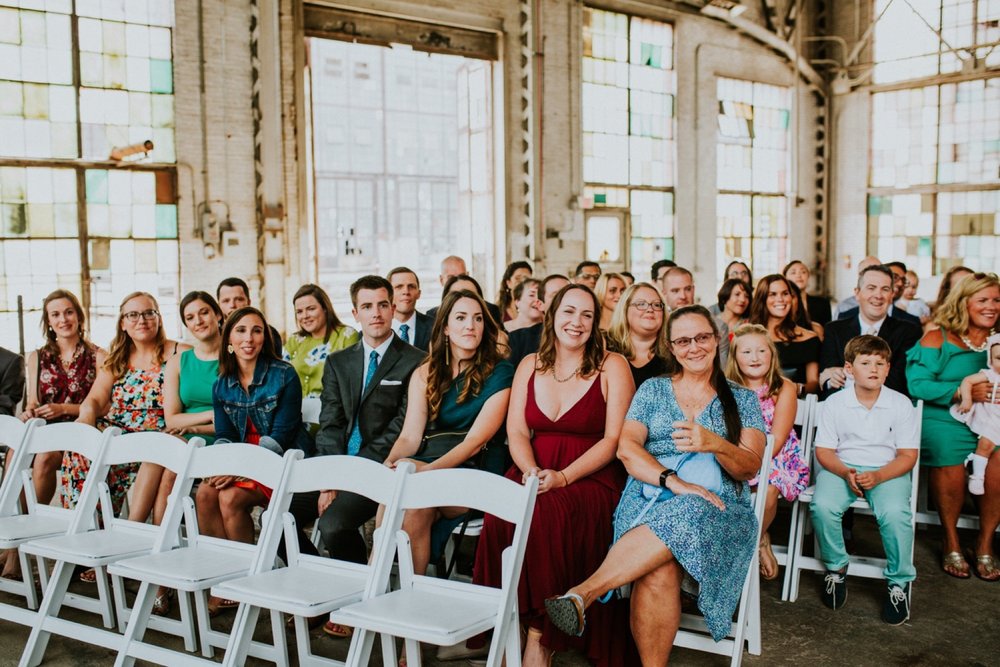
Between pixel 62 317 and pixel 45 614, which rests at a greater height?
pixel 62 317

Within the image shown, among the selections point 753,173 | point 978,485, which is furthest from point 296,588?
point 753,173

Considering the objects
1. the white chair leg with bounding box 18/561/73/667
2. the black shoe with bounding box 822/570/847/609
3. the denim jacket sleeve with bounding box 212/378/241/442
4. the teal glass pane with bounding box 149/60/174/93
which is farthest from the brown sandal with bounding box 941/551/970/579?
the teal glass pane with bounding box 149/60/174/93

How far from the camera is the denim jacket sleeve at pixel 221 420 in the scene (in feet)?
14.3

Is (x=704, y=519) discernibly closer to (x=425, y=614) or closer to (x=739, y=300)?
(x=425, y=614)

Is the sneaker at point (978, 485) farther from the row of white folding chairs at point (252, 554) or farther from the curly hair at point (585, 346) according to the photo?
the row of white folding chairs at point (252, 554)

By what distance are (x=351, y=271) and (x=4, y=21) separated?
1930 centimetres

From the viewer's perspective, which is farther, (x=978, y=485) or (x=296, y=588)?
(x=978, y=485)

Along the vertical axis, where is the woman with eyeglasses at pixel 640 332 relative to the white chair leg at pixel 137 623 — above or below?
above

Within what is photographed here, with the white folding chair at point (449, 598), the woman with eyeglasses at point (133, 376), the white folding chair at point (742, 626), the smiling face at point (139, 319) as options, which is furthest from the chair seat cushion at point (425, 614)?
the smiling face at point (139, 319)

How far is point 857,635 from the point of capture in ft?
12.4

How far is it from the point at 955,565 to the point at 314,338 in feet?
12.2

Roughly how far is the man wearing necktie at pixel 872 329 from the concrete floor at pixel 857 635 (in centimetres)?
130

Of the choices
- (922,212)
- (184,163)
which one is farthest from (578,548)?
(922,212)

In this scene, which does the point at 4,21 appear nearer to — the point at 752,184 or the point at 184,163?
the point at 184,163
